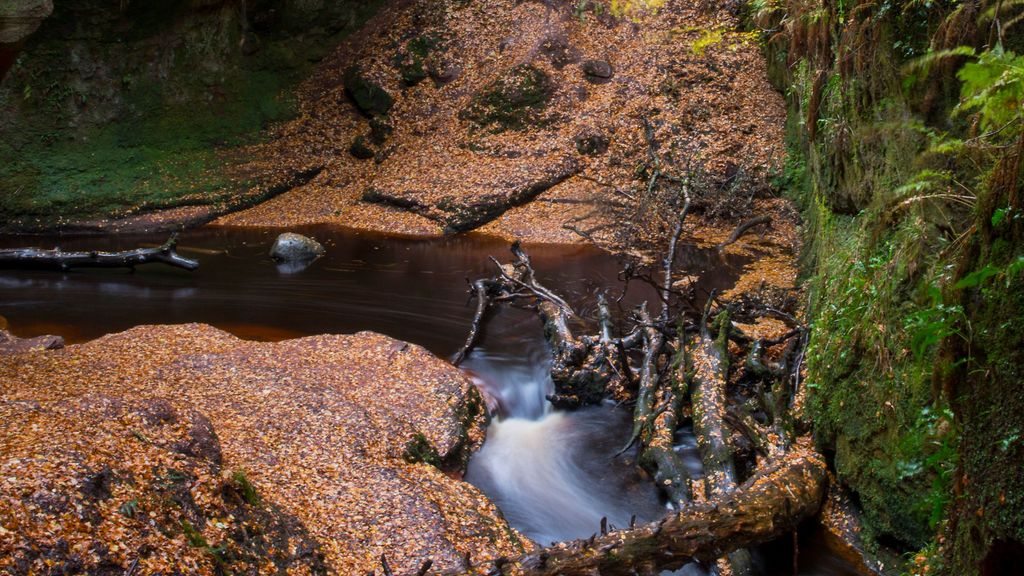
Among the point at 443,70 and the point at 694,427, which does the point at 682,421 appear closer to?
the point at 694,427

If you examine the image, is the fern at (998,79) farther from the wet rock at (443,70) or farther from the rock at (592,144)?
the wet rock at (443,70)

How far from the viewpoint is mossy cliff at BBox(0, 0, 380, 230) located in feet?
50.1

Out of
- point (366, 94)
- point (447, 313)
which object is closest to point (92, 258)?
point (447, 313)

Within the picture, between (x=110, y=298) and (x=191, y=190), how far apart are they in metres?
6.03

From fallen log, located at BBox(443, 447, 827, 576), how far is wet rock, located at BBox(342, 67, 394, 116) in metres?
14.7

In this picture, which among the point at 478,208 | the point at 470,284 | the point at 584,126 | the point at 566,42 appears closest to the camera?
the point at 470,284

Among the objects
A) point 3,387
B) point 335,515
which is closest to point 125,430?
point 335,515

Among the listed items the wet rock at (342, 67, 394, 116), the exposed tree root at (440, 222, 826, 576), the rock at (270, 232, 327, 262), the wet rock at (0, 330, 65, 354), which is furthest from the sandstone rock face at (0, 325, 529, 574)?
the wet rock at (342, 67, 394, 116)

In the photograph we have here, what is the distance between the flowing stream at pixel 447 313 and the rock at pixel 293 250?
28 cm

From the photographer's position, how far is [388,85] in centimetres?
1770

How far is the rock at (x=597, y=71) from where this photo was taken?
16.4 metres

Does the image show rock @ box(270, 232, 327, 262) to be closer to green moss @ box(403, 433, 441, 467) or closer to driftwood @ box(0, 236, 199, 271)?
driftwood @ box(0, 236, 199, 271)

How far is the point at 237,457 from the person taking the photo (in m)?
4.71

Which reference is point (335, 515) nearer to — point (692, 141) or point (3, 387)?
point (3, 387)
